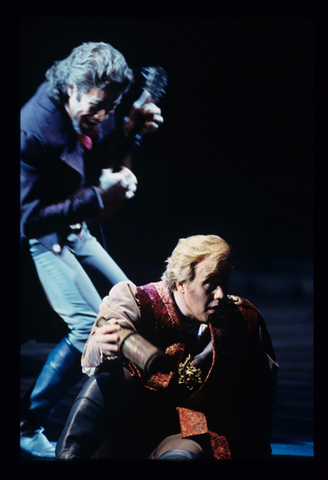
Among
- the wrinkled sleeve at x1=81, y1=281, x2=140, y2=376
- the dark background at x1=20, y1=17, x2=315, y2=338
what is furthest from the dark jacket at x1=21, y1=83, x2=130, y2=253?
the wrinkled sleeve at x1=81, y1=281, x2=140, y2=376

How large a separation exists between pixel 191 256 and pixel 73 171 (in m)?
0.76

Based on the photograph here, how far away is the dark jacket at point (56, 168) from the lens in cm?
234

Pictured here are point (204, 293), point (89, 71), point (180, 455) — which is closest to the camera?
point (180, 455)

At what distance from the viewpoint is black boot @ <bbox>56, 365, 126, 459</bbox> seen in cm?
215

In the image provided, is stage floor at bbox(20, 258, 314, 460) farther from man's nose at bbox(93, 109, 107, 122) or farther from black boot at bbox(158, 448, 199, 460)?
man's nose at bbox(93, 109, 107, 122)

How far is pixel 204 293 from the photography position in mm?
2205

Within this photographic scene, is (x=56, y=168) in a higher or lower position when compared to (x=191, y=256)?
higher

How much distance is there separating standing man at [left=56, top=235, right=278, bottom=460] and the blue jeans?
0.11 metres

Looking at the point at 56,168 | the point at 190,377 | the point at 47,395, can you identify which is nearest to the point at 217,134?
the point at 56,168

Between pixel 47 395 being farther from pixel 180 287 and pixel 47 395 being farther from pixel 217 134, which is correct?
pixel 217 134

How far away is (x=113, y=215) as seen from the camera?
2375 millimetres

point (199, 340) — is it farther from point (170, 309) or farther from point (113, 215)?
point (113, 215)

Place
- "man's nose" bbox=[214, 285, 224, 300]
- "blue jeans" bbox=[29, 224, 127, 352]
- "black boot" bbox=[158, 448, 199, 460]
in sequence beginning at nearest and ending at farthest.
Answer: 1. "black boot" bbox=[158, 448, 199, 460]
2. "man's nose" bbox=[214, 285, 224, 300]
3. "blue jeans" bbox=[29, 224, 127, 352]

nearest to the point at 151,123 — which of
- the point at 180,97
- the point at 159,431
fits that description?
the point at 180,97
